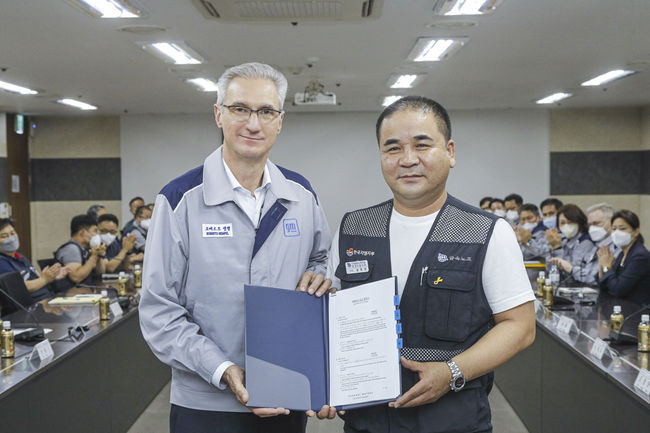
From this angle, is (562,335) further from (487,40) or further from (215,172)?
(487,40)

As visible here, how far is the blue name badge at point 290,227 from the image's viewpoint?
169cm

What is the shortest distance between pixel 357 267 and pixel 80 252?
4.40 metres

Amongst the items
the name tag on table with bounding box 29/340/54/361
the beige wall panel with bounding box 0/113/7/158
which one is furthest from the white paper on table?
the beige wall panel with bounding box 0/113/7/158

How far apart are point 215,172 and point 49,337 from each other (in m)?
2.06

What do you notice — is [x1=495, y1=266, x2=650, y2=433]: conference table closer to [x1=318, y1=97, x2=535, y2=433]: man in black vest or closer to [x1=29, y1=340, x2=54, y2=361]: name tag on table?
[x1=318, y1=97, x2=535, y2=433]: man in black vest

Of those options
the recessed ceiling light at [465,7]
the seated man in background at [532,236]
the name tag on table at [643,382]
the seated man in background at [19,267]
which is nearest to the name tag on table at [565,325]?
the name tag on table at [643,382]

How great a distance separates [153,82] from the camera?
750 centimetres

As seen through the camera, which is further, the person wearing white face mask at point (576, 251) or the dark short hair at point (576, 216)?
the dark short hair at point (576, 216)

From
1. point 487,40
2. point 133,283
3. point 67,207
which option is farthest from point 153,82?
point 67,207

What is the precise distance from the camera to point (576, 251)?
5.41 meters

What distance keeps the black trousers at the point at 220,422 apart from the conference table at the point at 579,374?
136 cm

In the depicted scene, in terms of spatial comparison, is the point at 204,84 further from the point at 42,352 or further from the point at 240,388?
the point at 240,388

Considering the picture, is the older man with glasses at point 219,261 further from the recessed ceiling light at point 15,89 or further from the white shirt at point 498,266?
the recessed ceiling light at point 15,89

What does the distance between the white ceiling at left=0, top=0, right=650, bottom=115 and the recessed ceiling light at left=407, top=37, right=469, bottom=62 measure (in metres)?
0.10
